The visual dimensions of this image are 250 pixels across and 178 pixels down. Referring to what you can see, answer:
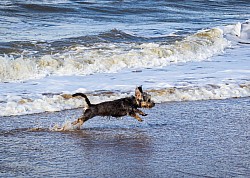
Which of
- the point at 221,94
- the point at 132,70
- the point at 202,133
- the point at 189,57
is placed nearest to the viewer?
the point at 202,133

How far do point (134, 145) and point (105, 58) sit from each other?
6244 mm

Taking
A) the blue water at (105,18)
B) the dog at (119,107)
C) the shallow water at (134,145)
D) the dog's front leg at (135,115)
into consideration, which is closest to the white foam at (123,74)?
the dog at (119,107)

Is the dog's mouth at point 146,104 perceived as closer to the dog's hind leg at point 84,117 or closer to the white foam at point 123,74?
the dog's hind leg at point 84,117

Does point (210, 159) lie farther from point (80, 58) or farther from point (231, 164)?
point (80, 58)

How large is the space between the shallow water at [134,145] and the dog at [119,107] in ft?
0.57

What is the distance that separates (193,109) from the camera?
9367mm

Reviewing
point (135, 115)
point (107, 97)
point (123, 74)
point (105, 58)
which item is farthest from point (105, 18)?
point (135, 115)

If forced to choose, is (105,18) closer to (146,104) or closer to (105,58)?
(105,58)

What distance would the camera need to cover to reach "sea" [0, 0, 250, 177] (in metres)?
6.40

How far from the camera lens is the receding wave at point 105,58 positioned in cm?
1213

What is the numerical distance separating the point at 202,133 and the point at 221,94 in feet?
9.54

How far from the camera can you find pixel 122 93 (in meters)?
10.3

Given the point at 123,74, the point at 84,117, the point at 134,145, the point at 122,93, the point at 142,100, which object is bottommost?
the point at 123,74

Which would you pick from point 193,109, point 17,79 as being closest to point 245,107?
point 193,109
